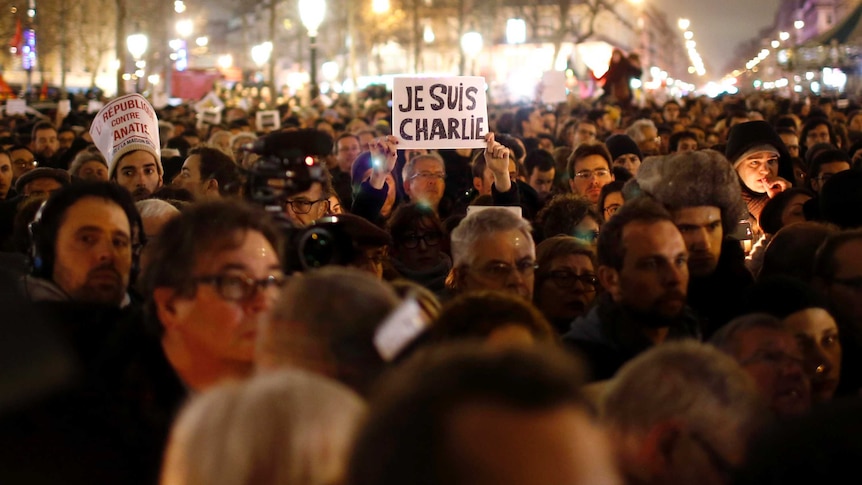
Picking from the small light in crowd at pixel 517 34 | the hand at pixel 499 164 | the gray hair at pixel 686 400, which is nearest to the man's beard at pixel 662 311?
the gray hair at pixel 686 400

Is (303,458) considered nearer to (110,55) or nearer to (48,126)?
(48,126)

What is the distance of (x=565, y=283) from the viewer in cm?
565

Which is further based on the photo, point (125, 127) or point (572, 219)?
point (125, 127)

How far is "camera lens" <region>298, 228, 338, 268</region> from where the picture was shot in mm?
4309

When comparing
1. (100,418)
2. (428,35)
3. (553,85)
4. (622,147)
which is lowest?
(100,418)

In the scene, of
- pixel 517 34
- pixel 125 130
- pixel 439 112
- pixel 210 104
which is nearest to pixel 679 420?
pixel 439 112

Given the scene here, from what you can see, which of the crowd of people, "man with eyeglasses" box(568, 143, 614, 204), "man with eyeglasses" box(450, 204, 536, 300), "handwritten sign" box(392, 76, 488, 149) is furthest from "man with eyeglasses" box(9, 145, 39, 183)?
"man with eyeglasses" box(450, 204, 536, 300)

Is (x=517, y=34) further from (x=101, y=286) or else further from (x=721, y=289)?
(x=101, y=286)

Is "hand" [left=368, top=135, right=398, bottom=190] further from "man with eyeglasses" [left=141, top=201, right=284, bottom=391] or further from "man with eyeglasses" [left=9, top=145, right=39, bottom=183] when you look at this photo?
"man with eyeglasses" [left=9, top=145, right=39, bottom=183]

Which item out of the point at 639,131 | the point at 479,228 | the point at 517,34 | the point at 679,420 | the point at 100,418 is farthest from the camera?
the point at 517,34

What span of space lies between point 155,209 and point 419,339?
3.32 m

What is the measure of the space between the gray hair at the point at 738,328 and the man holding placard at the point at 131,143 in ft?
15.6

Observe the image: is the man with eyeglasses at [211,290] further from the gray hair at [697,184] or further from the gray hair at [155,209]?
the gray hair at [697,184]

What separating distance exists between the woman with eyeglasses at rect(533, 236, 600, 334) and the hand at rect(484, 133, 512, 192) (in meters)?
2.23
